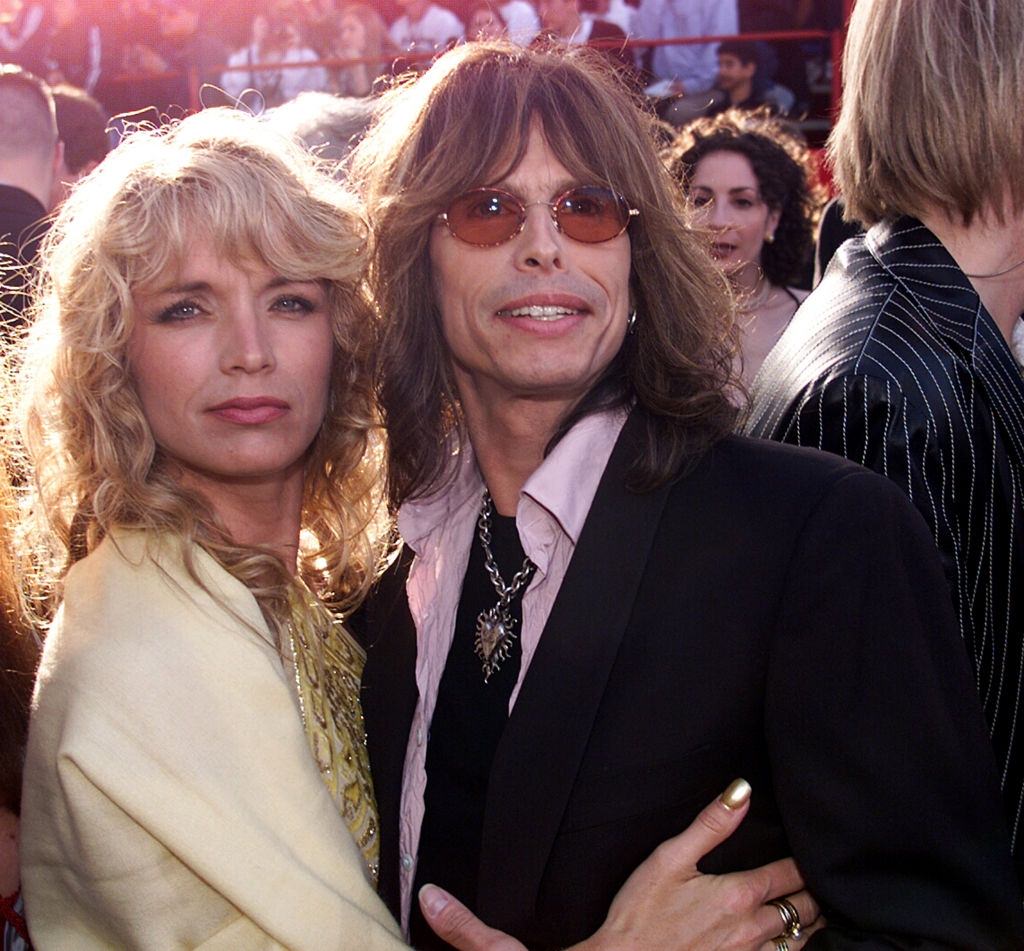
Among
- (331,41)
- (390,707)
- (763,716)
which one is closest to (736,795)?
(763,716)

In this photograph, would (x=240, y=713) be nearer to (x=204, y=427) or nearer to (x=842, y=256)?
(x=204, y=427)

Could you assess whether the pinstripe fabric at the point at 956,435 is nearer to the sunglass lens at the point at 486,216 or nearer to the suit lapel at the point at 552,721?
the suit lapel at the point at 552,721

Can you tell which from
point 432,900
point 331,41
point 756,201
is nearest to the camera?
point 432,900

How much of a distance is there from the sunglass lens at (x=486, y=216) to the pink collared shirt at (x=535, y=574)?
36 cm

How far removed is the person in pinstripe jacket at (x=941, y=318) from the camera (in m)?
2.11

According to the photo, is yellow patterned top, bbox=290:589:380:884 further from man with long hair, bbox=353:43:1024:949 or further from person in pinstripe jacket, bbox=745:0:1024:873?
person in pinstripe jacket, bbox=745:0:1024:873

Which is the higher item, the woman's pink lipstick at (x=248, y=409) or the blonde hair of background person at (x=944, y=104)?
the blonde hair of background person at (x=944, y=104)

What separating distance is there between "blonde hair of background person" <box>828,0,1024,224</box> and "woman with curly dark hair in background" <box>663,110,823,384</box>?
10.5ft

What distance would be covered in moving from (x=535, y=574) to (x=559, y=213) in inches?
24.5

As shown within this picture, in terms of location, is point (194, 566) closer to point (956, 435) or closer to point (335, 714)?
point (335, 714)

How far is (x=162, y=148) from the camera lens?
2291 millimetres

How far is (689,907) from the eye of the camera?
1.84m

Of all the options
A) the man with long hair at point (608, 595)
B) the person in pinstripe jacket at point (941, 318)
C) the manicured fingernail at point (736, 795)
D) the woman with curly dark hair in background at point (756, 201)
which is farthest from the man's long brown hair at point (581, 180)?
the woman with curly dark hair in background at point (756, 201)

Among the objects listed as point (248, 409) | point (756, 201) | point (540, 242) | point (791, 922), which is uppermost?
point (540, 242)
